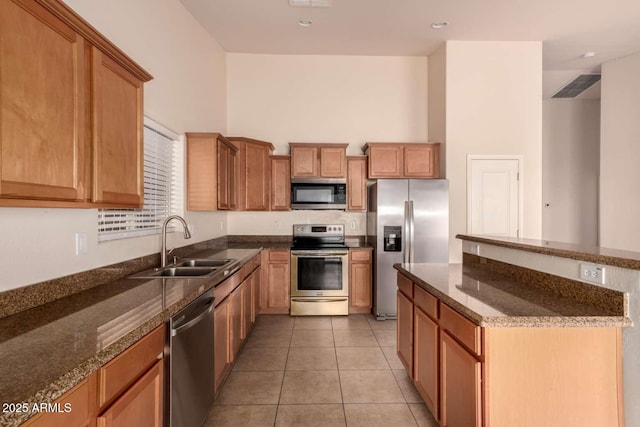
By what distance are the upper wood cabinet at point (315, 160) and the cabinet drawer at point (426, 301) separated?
2.58 m

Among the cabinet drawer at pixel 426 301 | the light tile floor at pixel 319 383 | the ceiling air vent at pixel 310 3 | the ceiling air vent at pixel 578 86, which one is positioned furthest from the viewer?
the ceiling air vent at pixel 578 86

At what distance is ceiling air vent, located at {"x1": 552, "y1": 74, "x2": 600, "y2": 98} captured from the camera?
18.2 feet

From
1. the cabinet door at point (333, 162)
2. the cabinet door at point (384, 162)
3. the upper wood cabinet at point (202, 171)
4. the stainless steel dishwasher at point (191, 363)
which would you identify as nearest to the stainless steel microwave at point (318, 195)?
the cabinet door at point (333, 162)

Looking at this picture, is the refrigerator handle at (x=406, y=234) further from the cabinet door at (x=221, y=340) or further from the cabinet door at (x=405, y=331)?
the cabinet door at (x=221, y=340)

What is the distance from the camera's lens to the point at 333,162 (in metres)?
4.61

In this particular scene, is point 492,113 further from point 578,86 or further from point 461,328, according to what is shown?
point 461,328

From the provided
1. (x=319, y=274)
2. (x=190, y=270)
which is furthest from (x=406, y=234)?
(x=190, y=270)

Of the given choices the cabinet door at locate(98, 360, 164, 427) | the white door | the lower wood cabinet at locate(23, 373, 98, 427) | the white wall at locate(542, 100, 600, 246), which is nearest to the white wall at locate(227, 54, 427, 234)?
the white door

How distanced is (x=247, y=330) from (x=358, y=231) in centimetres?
231

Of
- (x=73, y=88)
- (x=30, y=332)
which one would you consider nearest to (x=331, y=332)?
(x=30, y=332)

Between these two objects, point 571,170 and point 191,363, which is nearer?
point 191,363

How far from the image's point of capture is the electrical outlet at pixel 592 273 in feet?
4.92

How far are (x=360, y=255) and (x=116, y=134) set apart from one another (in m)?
3.33

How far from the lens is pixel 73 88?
1.35 m
